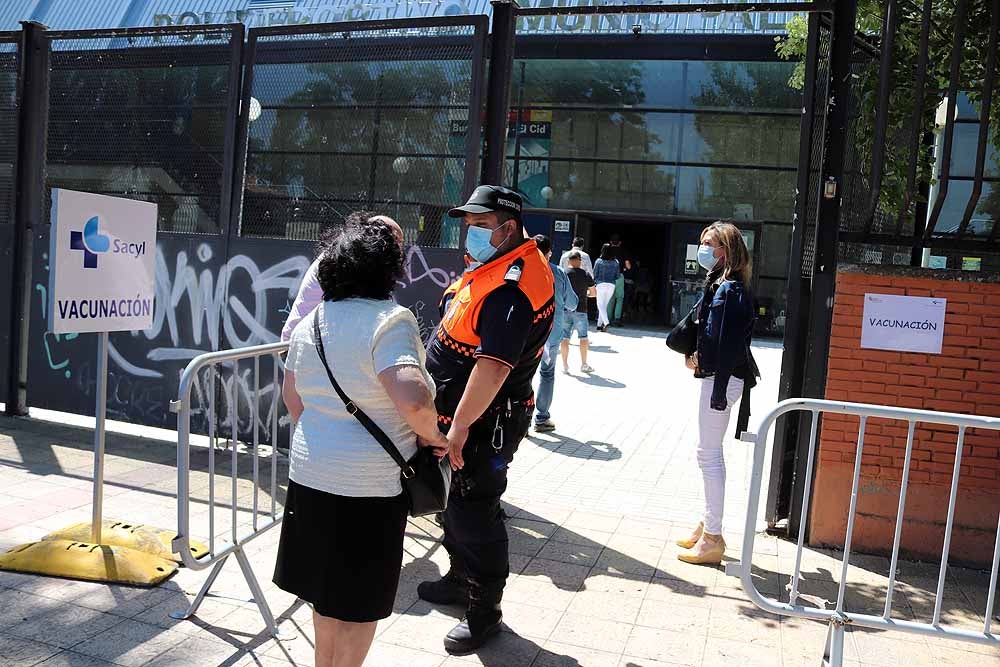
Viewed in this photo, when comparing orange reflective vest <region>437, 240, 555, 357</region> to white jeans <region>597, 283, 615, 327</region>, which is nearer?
orange reflective vest <region>437, 240, 555, 357</region>

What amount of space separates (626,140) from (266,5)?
8.48 m

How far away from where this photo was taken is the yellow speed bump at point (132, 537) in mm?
4645

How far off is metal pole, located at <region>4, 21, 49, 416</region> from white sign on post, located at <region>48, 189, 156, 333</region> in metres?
3.34

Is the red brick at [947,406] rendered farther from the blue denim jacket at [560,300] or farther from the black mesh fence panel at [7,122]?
the black mesh fence panel at [7,122]

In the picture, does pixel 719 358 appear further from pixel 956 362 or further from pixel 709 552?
pixel 956 362

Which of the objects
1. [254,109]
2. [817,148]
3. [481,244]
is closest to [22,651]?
[481,244]

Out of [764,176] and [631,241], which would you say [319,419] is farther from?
[631,241]

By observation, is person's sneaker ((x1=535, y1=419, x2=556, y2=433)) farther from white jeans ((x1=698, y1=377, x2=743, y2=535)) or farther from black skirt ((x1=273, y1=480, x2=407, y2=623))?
black skirt ((x1=273, y1=480, x2=407, y2=623))

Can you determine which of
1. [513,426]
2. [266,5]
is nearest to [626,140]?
[266,5]

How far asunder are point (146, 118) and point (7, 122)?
5.12ft

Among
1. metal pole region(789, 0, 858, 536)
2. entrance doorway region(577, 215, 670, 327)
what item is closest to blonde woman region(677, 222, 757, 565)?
metal pole region(789, 0, 858, 536)

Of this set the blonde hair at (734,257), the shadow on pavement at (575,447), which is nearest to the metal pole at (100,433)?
the blonde hair at (734,257)

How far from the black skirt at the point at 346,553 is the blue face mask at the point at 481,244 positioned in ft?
4.47

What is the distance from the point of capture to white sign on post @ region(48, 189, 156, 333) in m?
4.18
